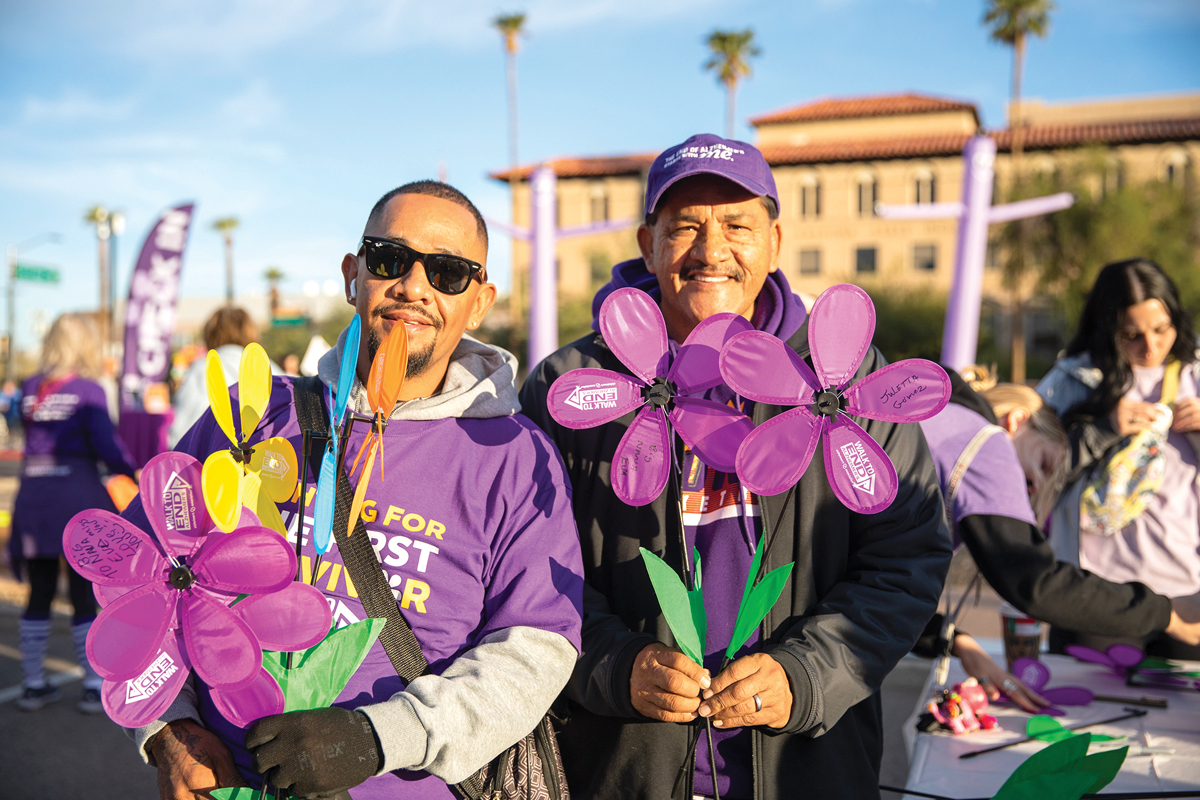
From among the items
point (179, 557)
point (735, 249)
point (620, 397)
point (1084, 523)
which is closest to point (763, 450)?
point (620, 397)

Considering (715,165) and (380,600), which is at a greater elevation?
(715,165)

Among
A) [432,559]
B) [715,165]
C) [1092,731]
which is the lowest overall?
[1092,731]

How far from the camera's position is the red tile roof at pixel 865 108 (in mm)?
33969

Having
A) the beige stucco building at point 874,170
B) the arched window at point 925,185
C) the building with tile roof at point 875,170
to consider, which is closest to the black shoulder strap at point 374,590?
the beige stucco building at point 874,170

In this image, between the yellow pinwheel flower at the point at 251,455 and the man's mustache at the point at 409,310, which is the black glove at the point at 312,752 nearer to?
the yellow pinwheel flower at the point at 251,455

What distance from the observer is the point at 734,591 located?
1.71m

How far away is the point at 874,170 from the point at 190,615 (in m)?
34.0

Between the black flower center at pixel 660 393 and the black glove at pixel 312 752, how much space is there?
2.48 feet

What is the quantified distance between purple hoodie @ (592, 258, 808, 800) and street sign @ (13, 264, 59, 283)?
77.2 feet

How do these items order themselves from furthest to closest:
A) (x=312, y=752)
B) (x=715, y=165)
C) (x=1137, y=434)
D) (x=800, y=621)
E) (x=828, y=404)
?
(x=1137, y=434) → (x=715, y=165) → (x=800, y=621) → (x=828, y=404) → (x=312, y=752)

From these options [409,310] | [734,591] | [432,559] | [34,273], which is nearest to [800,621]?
[734,591]

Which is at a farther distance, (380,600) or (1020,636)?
(1020,636)

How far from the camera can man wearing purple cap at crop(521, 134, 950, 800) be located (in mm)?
1536

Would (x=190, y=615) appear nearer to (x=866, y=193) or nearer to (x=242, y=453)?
(x=242, y=453)
